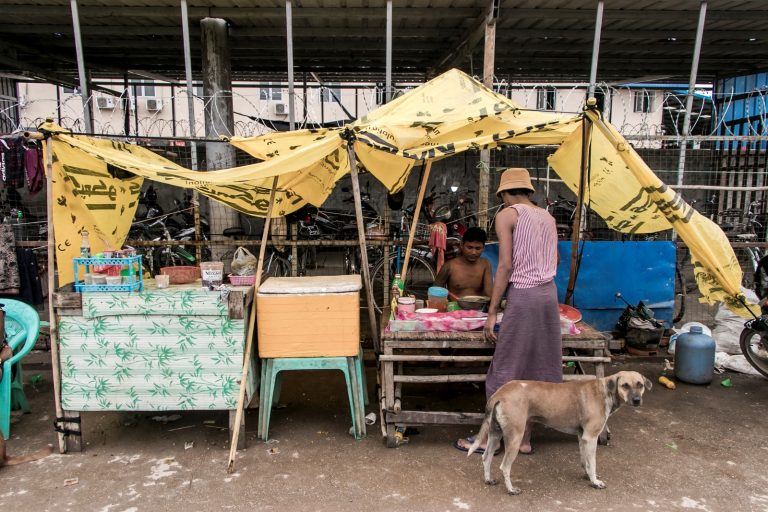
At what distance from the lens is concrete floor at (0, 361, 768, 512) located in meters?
2.83

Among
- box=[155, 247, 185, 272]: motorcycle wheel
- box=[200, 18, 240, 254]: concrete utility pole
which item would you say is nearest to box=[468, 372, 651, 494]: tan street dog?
box=[200, 18, 240, 254]: concrete utility pole

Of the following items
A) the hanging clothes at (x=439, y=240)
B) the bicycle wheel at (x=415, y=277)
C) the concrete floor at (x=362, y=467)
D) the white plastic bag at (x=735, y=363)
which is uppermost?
the hanging clothes at (x=439, y=240)

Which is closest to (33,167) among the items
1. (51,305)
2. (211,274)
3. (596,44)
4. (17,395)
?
(17,395)

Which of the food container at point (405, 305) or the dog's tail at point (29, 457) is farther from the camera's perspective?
the food container at point (405, 305)

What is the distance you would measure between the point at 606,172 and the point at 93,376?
4322mm

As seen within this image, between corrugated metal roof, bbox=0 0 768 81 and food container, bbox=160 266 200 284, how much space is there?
11.3ft

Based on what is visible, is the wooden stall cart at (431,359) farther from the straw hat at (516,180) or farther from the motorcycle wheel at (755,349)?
the motorcycle wheel at (755,349)

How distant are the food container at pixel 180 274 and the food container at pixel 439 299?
2024 millimetres

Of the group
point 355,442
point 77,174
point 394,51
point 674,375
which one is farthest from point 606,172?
point 394,51

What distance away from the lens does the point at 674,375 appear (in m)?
4.71

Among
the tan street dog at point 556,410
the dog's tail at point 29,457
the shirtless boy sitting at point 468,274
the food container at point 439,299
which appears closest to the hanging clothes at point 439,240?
the shirtless boy sitting at point 468,274

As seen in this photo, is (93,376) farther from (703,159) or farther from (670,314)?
(703,159)

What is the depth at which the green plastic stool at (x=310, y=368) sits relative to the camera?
3.51 metres

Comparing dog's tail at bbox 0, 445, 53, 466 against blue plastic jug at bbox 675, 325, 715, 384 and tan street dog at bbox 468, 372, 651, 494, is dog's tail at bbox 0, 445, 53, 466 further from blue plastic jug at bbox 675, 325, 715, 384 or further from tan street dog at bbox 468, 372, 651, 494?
blue plastic jug at bbox 675, 325, 715, 384
